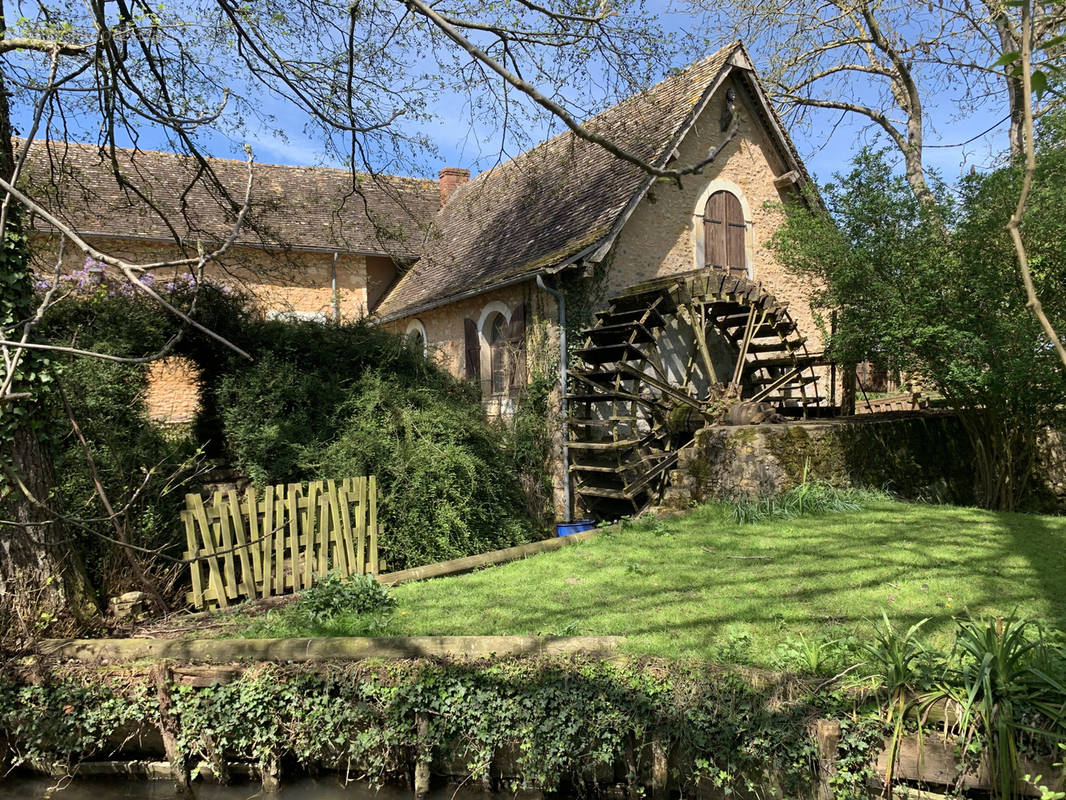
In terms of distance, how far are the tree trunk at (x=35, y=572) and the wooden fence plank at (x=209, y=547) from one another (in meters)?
0.91

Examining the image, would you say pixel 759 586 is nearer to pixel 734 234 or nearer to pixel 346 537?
pixel 346 537

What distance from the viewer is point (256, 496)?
6582 millimetres

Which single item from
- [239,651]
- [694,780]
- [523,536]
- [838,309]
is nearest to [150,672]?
[239,651]

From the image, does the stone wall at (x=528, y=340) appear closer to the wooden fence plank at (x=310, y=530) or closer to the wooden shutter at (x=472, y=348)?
the wooden shutter at (x=472, y=348)

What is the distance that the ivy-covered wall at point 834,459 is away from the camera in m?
8.77

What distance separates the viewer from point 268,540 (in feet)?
21.7

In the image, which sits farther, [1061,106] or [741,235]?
[741,235]

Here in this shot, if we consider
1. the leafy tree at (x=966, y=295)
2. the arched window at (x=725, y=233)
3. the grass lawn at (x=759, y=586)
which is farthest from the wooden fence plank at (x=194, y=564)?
the arched window at (x=725, y=233)

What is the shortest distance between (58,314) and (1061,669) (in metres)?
8.56

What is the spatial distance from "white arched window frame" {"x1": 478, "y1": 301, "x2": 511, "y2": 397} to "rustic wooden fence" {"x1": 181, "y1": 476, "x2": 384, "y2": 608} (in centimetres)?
563

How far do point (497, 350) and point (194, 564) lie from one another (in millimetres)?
7463

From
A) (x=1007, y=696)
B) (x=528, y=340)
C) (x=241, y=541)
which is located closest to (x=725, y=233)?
(x=528, y=340)

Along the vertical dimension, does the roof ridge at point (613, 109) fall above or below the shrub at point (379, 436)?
above

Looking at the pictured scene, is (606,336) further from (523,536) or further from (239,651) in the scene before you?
(239,651)
